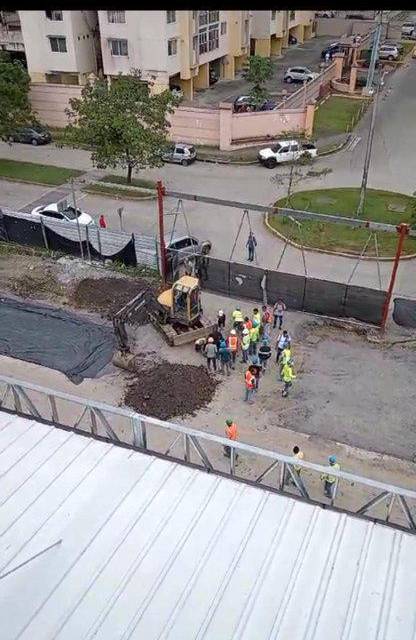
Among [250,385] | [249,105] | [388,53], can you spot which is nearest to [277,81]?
[249,105]

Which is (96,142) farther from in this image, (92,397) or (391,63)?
(391,63)

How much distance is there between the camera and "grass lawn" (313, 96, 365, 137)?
1378 inches

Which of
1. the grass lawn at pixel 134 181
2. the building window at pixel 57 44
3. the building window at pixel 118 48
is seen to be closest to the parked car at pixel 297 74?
the building window at pixel 118 48

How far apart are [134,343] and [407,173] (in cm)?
1938

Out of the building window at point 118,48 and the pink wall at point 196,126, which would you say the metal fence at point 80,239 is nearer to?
the pink wall at point 196,126

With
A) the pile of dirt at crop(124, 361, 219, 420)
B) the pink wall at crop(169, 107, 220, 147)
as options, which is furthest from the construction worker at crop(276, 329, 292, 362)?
the pink wall at crop(169, 107, 220, 147)

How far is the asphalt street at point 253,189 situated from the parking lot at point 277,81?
9.42 m

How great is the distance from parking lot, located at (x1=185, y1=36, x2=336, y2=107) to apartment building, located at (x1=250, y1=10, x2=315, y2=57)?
118cm

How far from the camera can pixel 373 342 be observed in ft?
56.1

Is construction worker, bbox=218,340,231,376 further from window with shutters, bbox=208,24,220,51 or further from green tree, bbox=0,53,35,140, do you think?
window with shutters, bbox=208,24,220,51

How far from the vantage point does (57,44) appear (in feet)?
118

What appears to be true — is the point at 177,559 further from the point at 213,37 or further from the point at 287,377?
the point at 213,37

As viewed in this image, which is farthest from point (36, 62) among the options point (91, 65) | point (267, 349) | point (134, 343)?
point (267, 349)

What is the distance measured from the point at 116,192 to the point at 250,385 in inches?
614
